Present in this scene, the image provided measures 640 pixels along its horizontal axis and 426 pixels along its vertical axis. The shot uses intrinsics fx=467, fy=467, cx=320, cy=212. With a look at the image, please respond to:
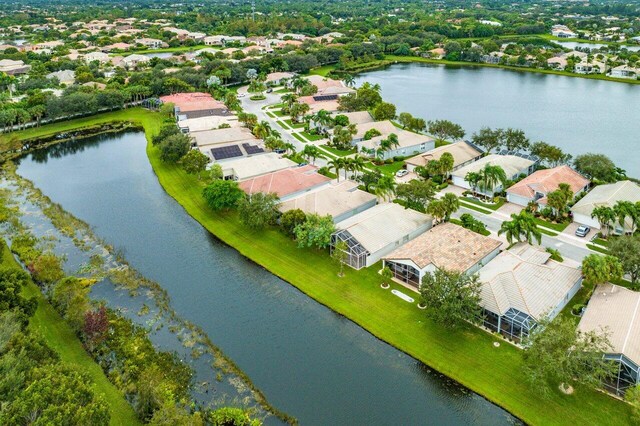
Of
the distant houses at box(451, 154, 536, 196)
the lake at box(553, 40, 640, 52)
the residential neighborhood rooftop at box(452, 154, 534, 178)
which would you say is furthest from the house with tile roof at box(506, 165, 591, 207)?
the lake at box(553, 40, 640, 52)

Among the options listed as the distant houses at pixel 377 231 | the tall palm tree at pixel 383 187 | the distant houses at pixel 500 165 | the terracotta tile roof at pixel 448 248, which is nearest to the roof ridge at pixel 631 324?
the terracotta tile roof at pixel 448 248

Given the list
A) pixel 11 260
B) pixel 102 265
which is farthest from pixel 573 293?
pixel 11 260

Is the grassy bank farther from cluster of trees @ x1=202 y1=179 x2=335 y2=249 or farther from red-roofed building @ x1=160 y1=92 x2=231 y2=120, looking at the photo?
cluster of trees @ x1=202 y1=179 x2=335 y2=249

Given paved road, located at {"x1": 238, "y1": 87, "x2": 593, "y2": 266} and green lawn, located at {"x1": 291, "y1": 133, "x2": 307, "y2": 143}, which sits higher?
green lawn, located at {"x1": 291, "y1": 133, "x2": 307, "y2": 143}

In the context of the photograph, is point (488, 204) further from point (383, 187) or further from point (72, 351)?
point (72, 351)

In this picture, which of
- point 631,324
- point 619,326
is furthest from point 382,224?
point 631,324
